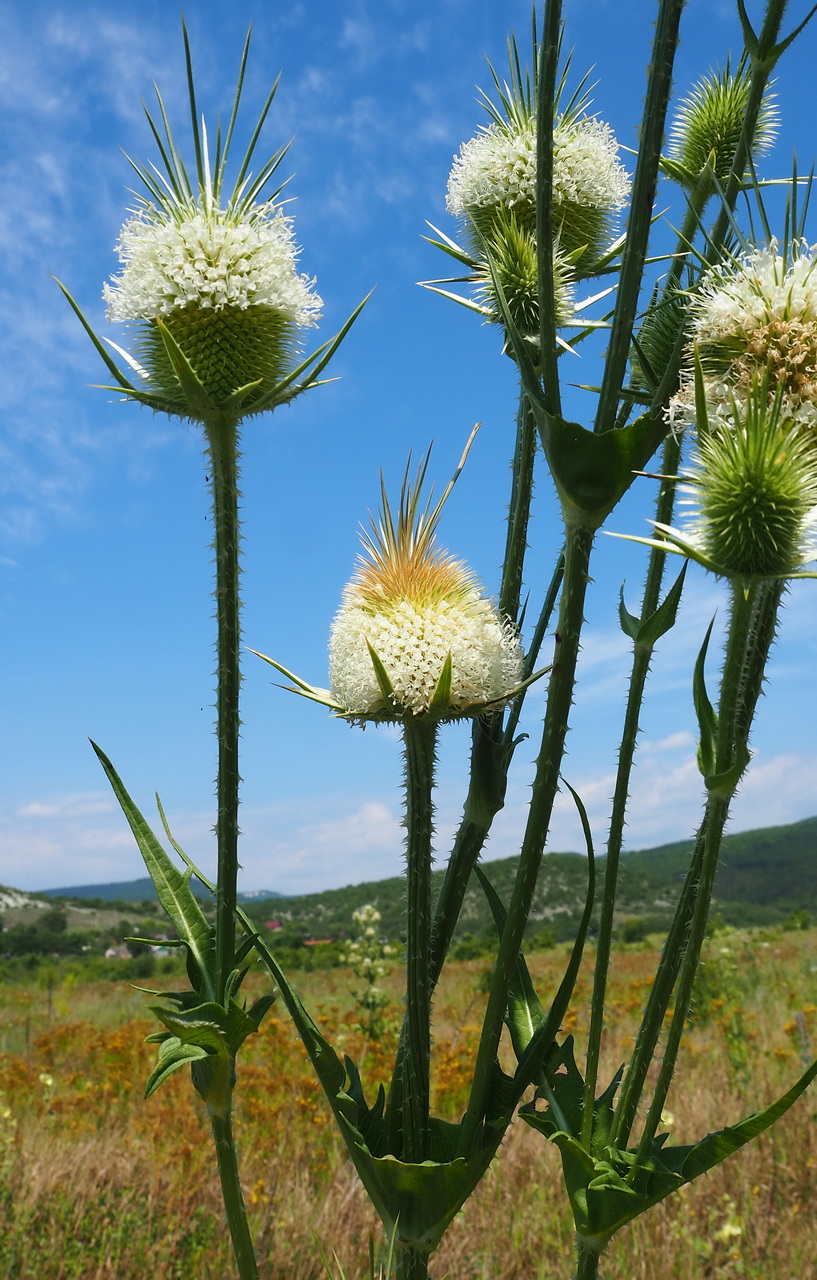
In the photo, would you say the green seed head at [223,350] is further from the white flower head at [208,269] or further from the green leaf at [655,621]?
the green leaf at [655,621]

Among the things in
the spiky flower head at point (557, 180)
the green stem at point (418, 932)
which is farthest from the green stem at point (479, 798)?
the spiky flower head at point (557, 180)

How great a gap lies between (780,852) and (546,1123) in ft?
355

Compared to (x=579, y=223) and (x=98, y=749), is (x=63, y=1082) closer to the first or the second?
(x=98, y=749)

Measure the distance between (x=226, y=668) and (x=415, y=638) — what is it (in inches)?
24.5

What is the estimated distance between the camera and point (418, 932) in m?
2.36

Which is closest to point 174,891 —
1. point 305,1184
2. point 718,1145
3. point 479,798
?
point 479,798

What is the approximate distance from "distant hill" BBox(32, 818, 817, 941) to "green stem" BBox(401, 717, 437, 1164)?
0.08 metres

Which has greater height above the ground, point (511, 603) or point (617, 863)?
point (511, 603)

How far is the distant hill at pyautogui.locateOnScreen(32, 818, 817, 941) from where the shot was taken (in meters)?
38.1

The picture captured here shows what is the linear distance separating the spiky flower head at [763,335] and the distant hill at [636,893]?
4.29 ft

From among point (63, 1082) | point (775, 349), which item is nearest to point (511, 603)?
point (775, 349)

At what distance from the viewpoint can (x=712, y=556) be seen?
1953 mm

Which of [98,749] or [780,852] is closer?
[98,749]

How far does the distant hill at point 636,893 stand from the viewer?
1500 inches
